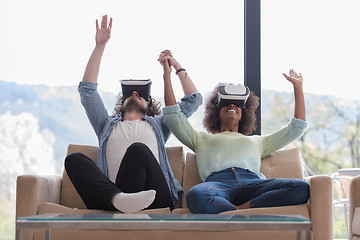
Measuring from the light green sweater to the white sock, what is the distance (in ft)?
2.71

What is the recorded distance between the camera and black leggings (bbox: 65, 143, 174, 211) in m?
2.30

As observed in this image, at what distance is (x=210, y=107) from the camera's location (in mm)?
3176

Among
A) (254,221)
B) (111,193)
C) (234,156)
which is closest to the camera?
(254,221)

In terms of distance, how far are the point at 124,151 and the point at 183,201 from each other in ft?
1.49

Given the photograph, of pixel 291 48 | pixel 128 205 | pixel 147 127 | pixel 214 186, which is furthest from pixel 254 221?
pixel 291 48

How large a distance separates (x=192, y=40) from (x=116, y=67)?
649 millimetres

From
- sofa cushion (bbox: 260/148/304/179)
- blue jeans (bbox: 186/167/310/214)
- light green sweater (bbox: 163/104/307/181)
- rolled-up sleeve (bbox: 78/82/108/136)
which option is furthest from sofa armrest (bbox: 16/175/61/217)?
sofa cushion (bbox: 260/148/304/179)

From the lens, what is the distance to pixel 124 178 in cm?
242

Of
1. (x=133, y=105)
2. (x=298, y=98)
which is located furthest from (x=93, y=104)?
(x=298, y=98)

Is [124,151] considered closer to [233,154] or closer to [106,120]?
[106,120]

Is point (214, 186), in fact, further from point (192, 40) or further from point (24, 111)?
point (24, 111)

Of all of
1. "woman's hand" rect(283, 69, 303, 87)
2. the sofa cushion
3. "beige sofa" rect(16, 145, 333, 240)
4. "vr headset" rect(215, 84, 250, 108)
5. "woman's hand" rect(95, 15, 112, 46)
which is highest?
"woman's hand" rect(95, 15, 112, 46)

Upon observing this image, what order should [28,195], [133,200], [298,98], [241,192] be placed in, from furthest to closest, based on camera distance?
1. [298,98]
2. [241,192]
3. [28,195]
4. [133,200]

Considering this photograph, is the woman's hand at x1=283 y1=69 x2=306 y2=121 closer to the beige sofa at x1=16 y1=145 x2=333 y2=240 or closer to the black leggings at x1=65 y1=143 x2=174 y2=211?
the beige sofa at x1=16 y1=145 x2=333 y2=240
